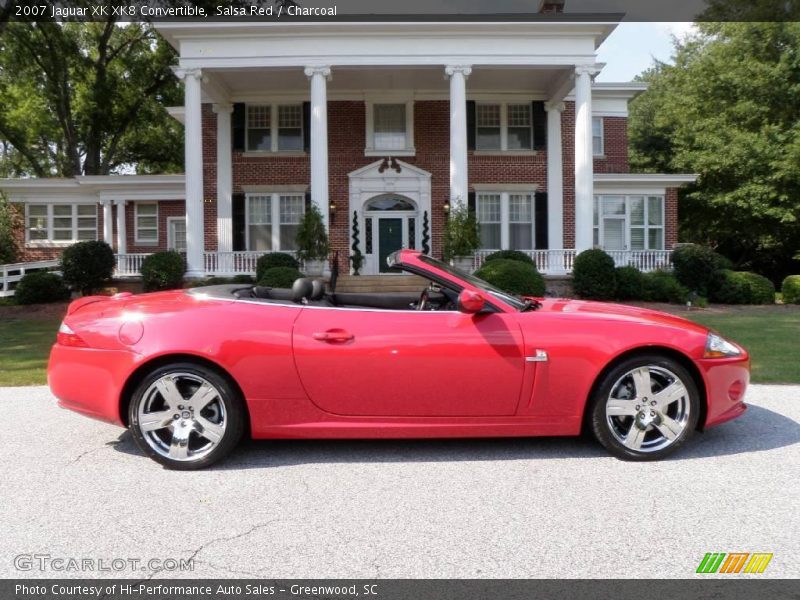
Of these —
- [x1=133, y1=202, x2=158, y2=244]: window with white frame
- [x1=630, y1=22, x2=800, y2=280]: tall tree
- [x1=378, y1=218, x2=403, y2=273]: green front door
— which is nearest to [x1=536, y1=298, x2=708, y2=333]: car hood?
[x1=378, y1=218, x2=403, y2=273]: green front door

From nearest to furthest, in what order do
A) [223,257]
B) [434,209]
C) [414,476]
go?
1. [414,476]
2. [223,257]
3. [434,209]

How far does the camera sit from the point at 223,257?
19375 millimetres

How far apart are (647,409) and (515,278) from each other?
11615 millimetres

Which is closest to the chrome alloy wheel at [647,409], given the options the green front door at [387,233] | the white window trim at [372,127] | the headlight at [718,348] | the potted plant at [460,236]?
the headlight at [718,348]

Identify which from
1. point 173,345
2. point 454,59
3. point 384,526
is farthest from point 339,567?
point 454,59

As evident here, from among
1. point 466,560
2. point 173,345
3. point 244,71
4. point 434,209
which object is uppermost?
point 244,71

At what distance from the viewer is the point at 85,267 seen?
1844 cm

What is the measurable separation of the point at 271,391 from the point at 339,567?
1513mm

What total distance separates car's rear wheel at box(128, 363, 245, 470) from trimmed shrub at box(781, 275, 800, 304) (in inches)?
758

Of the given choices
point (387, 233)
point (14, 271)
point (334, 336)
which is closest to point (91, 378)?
point (334, 336)

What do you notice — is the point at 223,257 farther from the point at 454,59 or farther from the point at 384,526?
the point at 384,526

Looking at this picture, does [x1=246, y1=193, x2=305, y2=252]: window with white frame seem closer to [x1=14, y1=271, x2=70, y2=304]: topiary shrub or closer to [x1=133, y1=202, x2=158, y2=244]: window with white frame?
[x1=133, y1=202, x2=158, y2=244]: window with white frame

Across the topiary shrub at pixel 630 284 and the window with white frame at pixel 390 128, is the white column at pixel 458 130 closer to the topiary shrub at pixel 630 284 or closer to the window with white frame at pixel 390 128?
the window with white frame at pixel 390 128

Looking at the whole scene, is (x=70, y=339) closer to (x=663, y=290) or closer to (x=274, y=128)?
(x=663, y=290)
